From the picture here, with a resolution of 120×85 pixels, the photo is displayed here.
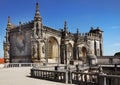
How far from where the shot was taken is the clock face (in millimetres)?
34156

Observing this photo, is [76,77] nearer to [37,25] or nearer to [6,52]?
[37,25]

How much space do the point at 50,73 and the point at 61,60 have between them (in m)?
23.5

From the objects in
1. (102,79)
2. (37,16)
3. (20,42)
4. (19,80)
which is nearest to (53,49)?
(20,42)

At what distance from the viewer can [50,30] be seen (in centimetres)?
3553

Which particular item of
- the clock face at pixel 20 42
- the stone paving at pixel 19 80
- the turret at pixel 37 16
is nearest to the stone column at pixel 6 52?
the clock face at pixel 20 42

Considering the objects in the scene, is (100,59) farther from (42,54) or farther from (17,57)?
(17,57)

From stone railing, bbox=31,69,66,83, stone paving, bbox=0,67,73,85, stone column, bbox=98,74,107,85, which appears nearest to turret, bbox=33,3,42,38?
stone paving, bbox=0,67,73,85

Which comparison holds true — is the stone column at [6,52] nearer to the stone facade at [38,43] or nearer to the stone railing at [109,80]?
the stone facade at [38,43]

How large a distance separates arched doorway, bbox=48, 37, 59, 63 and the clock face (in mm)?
5264

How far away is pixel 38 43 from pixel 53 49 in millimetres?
6496

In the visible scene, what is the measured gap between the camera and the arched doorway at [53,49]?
36219mm

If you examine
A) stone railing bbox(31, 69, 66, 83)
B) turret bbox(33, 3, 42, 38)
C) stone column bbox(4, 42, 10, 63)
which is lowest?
stone railing bbox(31, 69, 66, 83)

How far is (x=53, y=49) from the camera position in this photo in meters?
37.2

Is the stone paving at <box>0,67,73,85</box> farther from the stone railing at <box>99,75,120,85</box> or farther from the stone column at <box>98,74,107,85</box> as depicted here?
the stone railing at <box>99,75,120,85</box>
